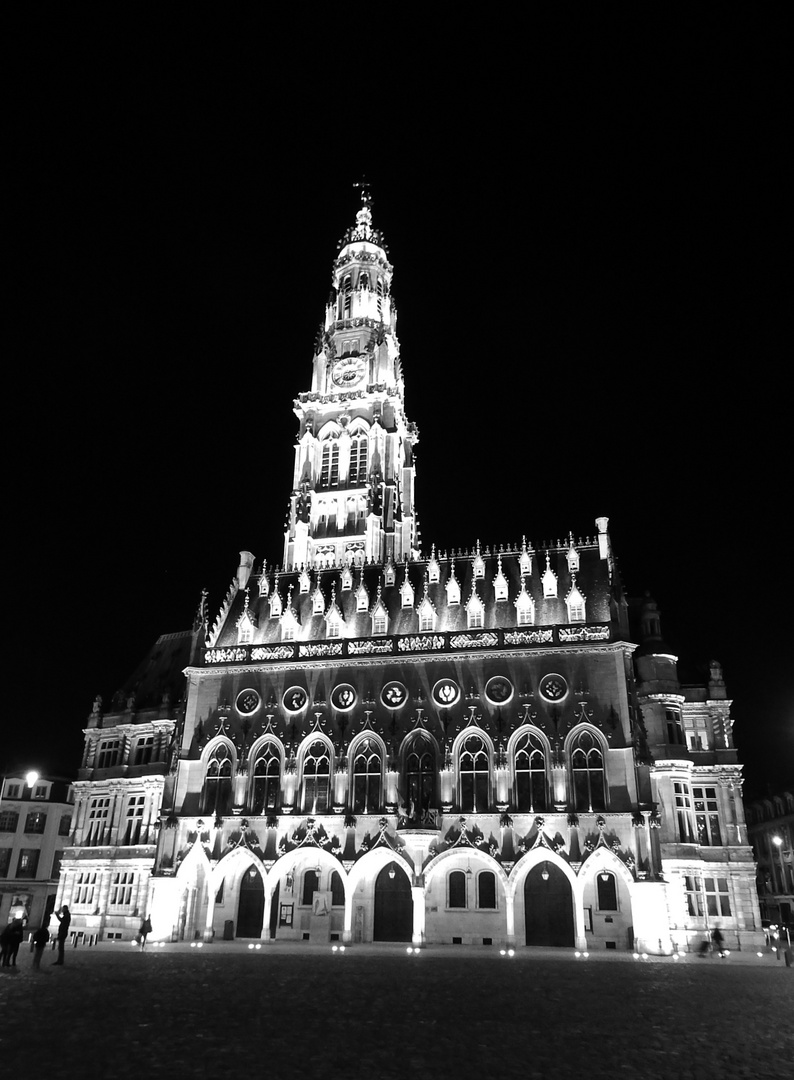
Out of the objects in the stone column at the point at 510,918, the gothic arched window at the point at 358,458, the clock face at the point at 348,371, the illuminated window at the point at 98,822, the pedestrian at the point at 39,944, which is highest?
the clock face at the point at 348,371

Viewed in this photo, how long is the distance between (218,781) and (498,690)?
18.9 metres

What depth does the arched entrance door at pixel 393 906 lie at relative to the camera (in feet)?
158

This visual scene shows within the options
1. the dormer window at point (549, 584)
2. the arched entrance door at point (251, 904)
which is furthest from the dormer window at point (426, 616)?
the arched entrance door at point (251, 904)

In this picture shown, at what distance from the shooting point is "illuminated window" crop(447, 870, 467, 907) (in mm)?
47594

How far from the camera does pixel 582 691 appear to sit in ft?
161

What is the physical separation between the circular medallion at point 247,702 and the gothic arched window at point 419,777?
10973mm

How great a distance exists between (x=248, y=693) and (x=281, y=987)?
30.0 metres

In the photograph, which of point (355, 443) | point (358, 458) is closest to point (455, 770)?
point (358, 458)

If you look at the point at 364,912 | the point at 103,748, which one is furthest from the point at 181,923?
the point at 103,748

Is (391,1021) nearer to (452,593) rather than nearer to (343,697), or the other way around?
(343,697)

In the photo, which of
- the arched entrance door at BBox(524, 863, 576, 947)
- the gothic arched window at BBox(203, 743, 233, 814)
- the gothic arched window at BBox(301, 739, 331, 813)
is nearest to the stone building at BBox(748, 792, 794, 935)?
the arched entrance door at BBox(524, 863, 576, 947)

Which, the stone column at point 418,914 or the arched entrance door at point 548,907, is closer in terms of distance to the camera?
the stone column at point 418,914

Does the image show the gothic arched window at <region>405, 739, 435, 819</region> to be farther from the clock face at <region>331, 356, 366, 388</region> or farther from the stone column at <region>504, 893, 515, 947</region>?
the clock face at <region>331, 356, 366, 388</region>

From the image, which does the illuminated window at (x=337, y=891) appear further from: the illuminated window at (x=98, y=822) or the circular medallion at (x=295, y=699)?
the illuminated window at (x=98, y=822)
